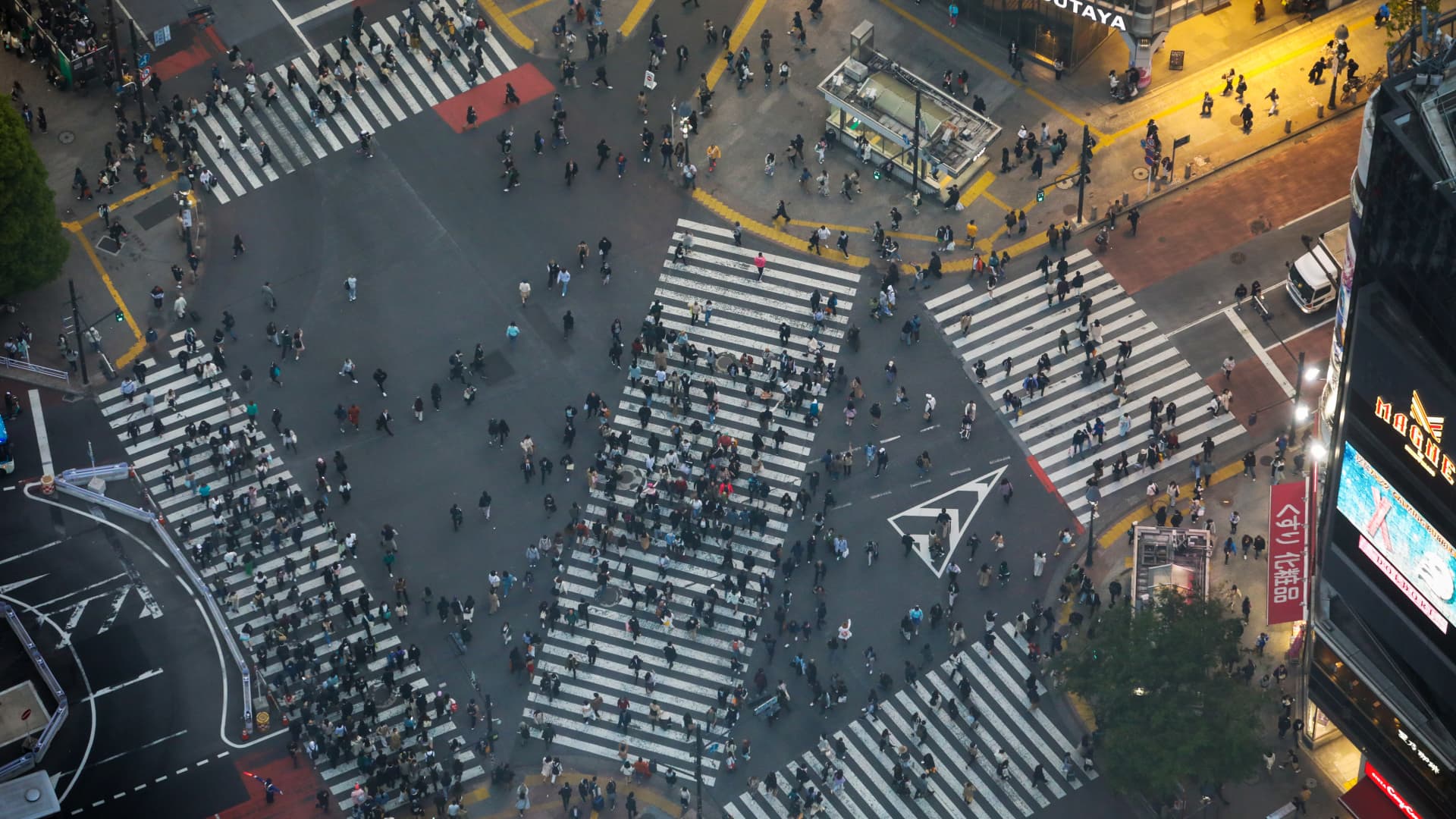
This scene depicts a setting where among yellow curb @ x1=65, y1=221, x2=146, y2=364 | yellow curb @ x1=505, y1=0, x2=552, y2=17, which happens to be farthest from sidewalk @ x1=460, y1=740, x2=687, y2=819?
yellow curb @ x1=505, y1=0, x2=552, y2=17

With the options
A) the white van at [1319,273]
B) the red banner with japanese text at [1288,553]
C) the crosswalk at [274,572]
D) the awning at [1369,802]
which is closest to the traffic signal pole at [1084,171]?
Result: the white van at [1319,273]

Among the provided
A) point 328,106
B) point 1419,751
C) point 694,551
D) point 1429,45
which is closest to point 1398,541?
point 1419,751

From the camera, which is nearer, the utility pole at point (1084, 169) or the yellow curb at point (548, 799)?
the yellow curb at point (548, 799)

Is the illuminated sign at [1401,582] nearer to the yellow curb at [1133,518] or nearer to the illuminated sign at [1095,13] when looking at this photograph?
the yellow curb at [1133,518]

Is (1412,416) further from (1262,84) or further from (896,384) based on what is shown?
(1262,84)

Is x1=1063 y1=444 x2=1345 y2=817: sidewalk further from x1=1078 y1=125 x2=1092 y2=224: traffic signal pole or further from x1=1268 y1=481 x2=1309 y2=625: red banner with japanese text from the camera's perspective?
x1=1078 y1=125 x2=1092 y2=224: traffic signal pole

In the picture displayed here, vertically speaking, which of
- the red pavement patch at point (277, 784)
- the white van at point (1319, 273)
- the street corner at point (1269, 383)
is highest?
the red pavement patch at point (277, 784)

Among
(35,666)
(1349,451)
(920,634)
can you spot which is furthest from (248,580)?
(1349,451)
